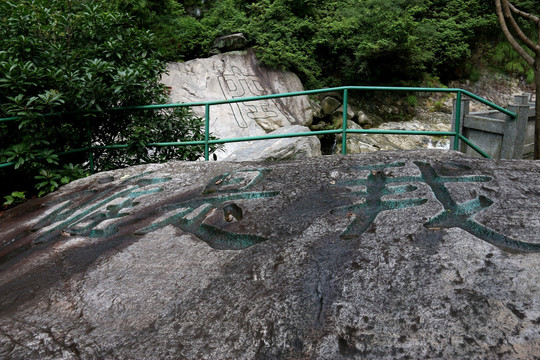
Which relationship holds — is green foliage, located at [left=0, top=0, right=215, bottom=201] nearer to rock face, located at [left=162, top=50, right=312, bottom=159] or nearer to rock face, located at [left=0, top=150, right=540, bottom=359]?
rock face, located at [left=0, top=150, right=540, bottom=359]

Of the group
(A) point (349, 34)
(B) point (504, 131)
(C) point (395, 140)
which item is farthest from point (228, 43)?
(B) point (504, 131)

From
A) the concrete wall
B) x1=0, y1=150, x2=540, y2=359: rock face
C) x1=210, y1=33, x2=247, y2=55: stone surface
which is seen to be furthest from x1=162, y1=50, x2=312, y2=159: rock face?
x1=0, y1=150, x2=540, y2=359: rock face

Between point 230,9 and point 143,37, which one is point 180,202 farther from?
point 230,9

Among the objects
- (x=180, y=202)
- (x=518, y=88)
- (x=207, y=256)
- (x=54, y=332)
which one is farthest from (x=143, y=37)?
(x=518, y=88)

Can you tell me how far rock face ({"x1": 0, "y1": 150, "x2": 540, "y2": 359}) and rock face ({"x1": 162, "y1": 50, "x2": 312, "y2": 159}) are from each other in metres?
5.65

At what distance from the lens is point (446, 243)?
222 centimetres

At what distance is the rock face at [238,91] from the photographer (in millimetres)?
9391

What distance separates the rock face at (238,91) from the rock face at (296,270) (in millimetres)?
5654

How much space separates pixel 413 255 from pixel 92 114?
159 inches

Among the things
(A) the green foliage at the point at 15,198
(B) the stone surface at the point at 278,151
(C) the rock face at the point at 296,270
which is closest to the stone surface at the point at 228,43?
(B) the stone surface at the point at 278,151

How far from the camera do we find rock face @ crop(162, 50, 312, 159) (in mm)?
9391

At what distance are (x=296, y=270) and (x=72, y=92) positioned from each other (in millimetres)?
3821

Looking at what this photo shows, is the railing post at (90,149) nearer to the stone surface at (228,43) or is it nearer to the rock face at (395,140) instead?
the rock face at (395,140)

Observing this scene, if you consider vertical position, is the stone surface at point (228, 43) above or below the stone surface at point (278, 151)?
above
